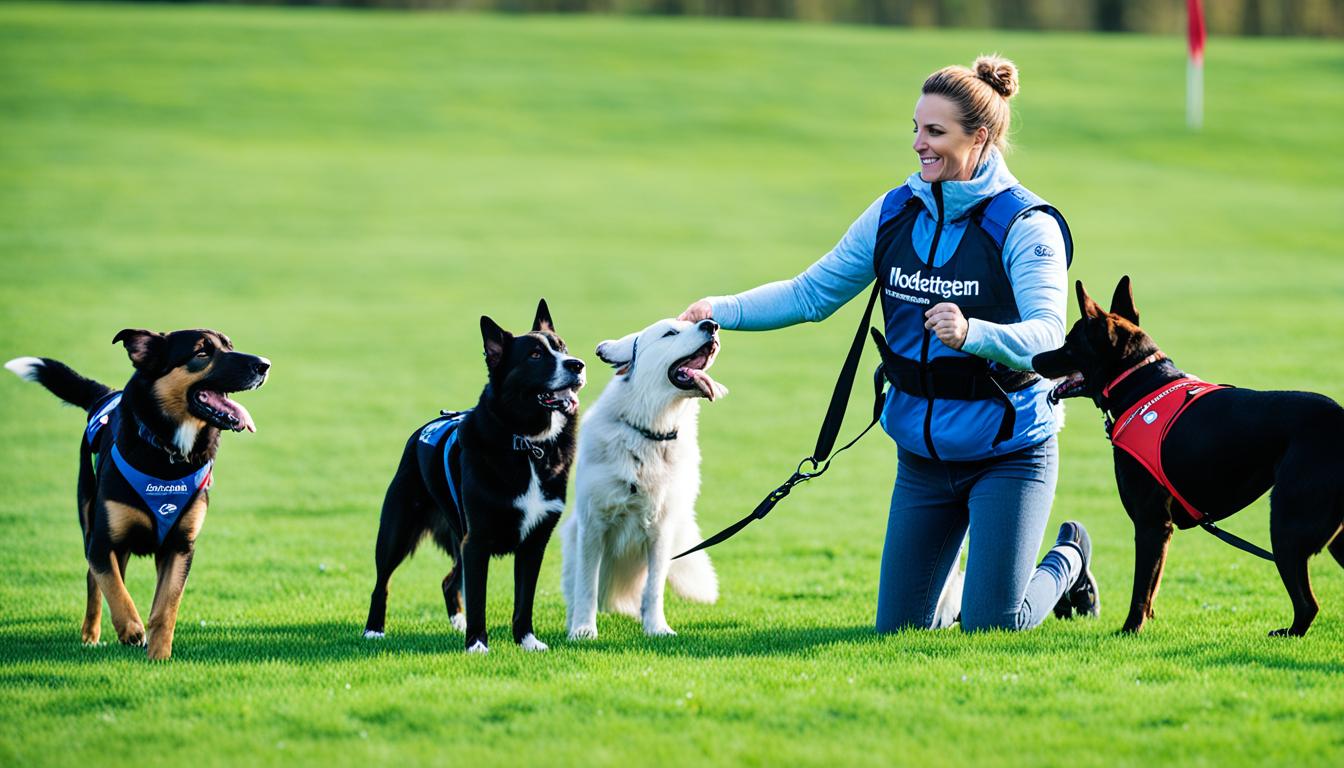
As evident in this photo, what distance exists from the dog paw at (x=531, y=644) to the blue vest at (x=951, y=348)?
198 centimetres

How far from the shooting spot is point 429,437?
675 cm

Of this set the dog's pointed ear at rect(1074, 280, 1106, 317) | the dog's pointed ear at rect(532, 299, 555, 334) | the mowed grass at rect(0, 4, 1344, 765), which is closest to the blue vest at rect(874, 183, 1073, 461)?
the dog's pointed ear at rect(1074, 280, 1106, 317)

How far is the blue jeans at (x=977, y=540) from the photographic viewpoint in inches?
247

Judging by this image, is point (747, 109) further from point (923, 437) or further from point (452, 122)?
point (923, 437)

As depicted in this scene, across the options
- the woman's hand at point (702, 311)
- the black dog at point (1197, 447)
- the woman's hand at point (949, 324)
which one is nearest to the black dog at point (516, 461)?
the woman's hand at point (702, 311)

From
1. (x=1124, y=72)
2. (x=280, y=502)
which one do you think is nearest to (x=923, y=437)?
(x=280, y=502)

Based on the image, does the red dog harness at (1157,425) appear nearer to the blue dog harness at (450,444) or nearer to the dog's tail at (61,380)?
the blue dog harness at (450,444)

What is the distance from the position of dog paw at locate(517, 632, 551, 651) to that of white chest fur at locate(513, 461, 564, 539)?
50 centimetres

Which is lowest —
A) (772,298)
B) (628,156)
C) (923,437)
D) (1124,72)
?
(923,437)

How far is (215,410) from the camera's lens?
246 inches

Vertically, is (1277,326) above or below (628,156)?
below

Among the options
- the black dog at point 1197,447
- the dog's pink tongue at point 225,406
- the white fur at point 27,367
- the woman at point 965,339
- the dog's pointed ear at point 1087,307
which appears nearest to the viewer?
the black dog at point 1197,447

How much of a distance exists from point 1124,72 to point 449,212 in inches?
996

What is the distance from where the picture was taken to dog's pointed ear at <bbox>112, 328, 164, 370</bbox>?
20.3 feet
